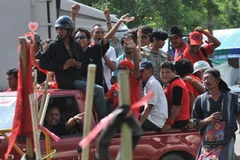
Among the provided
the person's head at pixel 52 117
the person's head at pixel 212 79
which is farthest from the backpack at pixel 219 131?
the person's head at pixel 52 117

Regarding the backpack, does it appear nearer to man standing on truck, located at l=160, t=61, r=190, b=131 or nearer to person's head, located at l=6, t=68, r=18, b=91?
man standing on truck, located at l=160, t=61, r=190, b=131

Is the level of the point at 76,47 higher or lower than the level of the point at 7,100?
higher

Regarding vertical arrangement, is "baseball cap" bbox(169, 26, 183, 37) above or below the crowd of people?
above

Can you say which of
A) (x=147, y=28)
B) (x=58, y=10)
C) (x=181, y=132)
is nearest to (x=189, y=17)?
(x=58, y=10)

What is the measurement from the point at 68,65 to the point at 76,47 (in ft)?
0.89

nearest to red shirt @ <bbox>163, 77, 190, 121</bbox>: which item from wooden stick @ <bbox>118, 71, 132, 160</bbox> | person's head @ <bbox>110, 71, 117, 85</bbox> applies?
person's head @ <bbox>110, 71, 117, 85</bbox>

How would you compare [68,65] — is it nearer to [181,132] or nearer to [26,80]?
[181,132]

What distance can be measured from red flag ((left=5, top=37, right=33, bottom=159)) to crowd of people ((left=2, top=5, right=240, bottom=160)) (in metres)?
2.06

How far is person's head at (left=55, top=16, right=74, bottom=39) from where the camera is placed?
6.65 metres

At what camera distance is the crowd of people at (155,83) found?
5.71 m

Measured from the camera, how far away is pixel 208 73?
5.68 meters

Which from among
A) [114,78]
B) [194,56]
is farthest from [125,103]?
[194,56]

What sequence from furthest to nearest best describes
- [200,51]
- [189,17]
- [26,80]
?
[189,17], [200,51], [26,80]

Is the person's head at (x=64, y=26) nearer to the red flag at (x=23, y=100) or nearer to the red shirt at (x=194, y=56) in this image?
the red shirt at (x=194, y=56)
